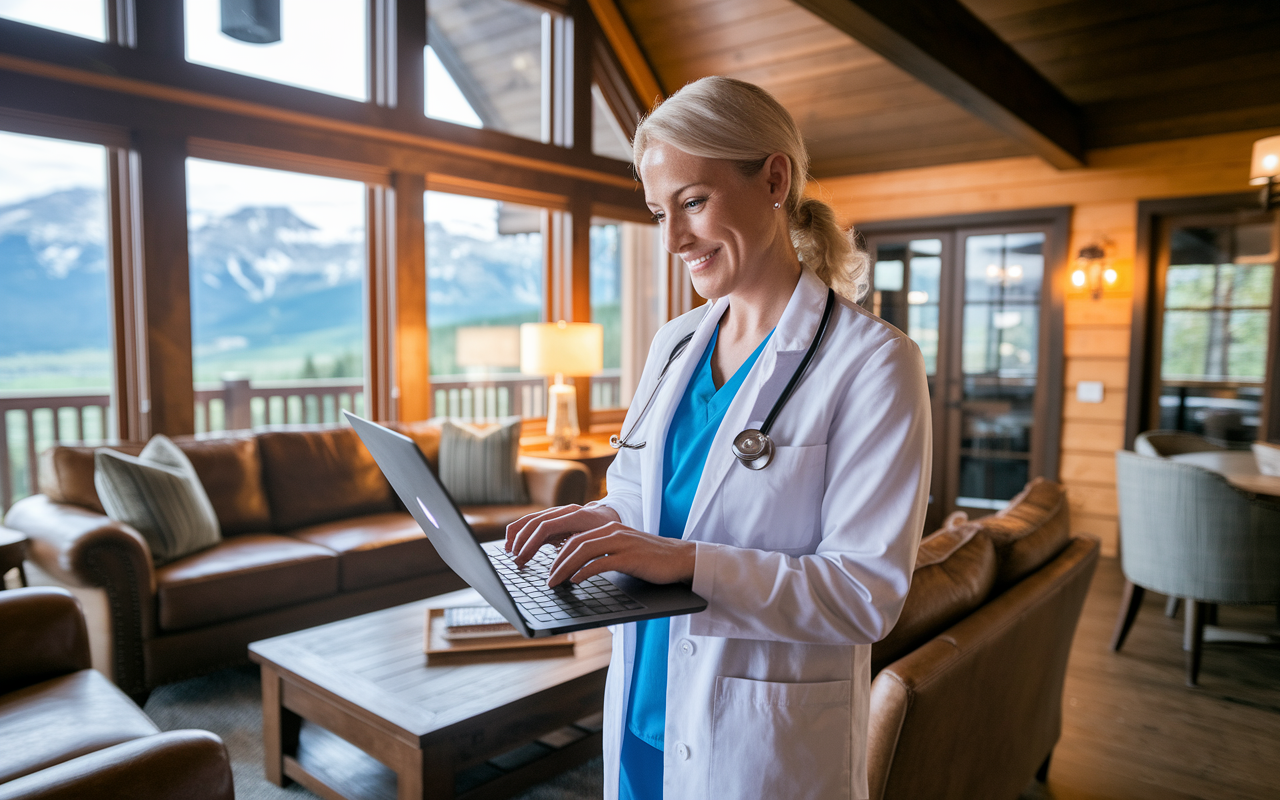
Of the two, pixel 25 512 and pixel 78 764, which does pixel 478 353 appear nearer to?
pixel 25 512

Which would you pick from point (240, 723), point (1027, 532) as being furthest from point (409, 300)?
point (1027, 532)

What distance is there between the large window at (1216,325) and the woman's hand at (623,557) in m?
5.01

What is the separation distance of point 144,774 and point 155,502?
2109mm

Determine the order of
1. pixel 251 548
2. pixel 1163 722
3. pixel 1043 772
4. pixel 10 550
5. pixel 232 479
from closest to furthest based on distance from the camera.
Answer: pixel 1043 772, pixel 10 550, pixel 1163 722, pixel 251 548, pixel 232 479

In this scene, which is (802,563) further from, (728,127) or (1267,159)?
(1267,159)

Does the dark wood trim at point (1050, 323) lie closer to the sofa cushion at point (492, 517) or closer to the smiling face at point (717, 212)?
the sofa cushion at point (492, 517)

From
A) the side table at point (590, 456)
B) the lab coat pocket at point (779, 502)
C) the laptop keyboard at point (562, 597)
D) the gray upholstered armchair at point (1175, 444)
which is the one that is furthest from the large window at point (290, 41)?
the gray upholstered armchair at point (1175, 444)

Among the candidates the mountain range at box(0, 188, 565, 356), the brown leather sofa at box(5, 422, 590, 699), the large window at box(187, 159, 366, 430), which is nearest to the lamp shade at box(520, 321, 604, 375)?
the brown leather sofa at box(5, 422, 590, 699)

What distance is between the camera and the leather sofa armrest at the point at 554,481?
4.15 metres

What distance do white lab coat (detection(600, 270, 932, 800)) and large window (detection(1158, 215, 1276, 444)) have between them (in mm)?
4740

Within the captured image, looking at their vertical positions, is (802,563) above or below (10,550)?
above

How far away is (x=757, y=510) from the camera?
0.99 meters

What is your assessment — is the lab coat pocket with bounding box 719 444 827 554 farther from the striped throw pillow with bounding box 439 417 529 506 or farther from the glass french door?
the glass french door

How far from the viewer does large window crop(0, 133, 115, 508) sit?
3.66 meters
